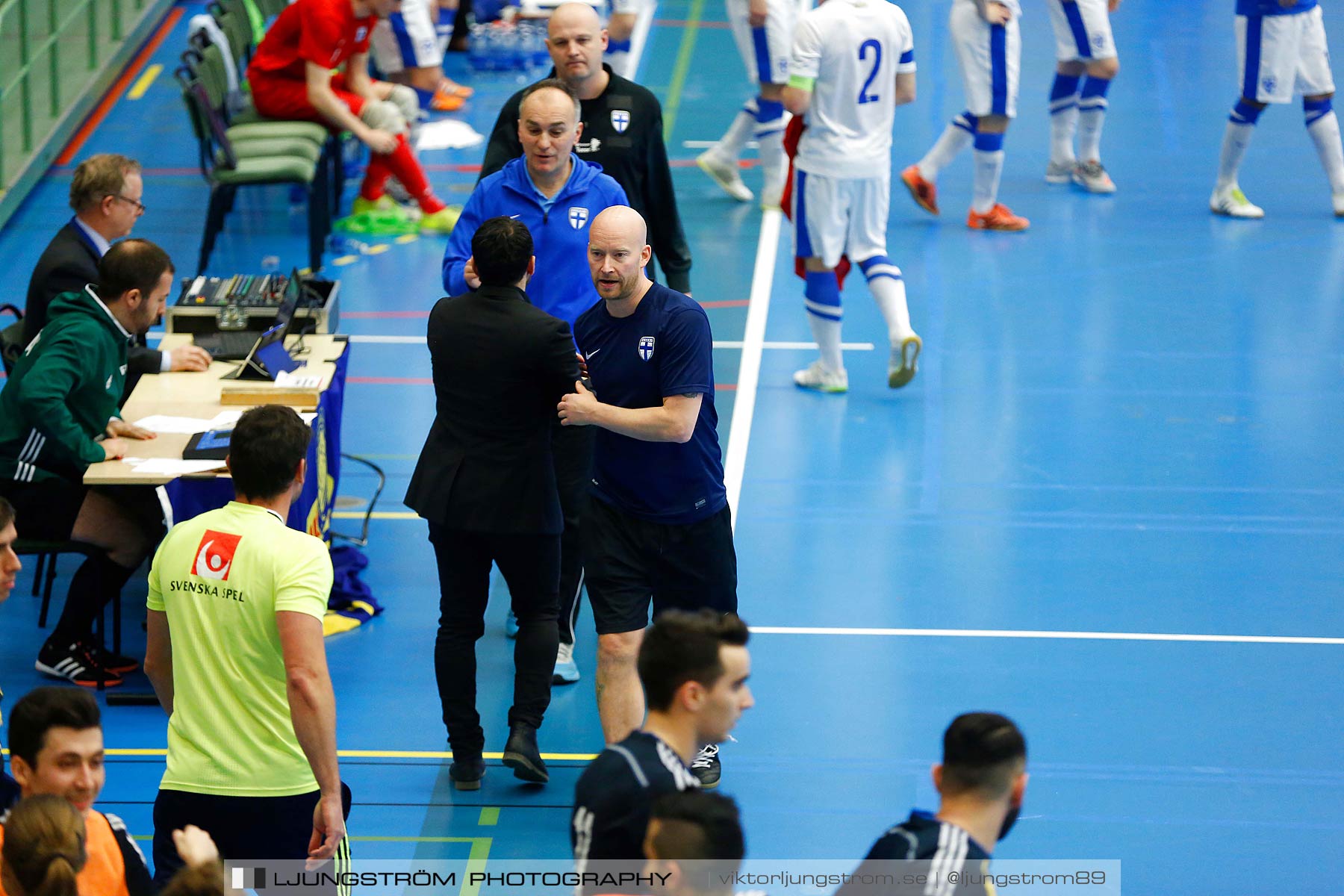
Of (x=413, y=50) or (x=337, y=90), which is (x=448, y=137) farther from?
(x=337, y=90)

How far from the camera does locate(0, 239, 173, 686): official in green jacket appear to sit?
6.22m

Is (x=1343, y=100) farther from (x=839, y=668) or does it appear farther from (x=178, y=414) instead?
(x=178, y=414)

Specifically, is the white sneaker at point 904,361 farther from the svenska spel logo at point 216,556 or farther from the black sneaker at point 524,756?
the svenska spel logo at point 216,556

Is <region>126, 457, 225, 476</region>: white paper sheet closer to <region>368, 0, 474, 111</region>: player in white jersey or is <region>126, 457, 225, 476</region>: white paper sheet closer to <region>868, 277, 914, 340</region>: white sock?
<region>868, 277, 914, 340</region>: white sock

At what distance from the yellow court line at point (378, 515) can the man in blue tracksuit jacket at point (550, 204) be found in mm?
1971

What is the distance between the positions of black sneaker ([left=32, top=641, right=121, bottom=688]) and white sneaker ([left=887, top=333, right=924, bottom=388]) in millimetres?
4622

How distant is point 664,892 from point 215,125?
8.72 meters

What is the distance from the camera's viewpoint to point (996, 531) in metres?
7.66

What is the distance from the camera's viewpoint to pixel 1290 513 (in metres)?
7.78

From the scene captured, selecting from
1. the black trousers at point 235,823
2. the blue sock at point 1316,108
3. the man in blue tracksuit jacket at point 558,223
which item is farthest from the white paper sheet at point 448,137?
the black trousers at point 235,823

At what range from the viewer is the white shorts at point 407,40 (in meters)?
13.3

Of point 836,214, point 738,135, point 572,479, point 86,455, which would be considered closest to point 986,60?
point 738,135

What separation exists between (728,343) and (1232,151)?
14.9 feet

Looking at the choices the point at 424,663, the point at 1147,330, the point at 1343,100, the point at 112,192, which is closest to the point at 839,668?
the point at 424,663
